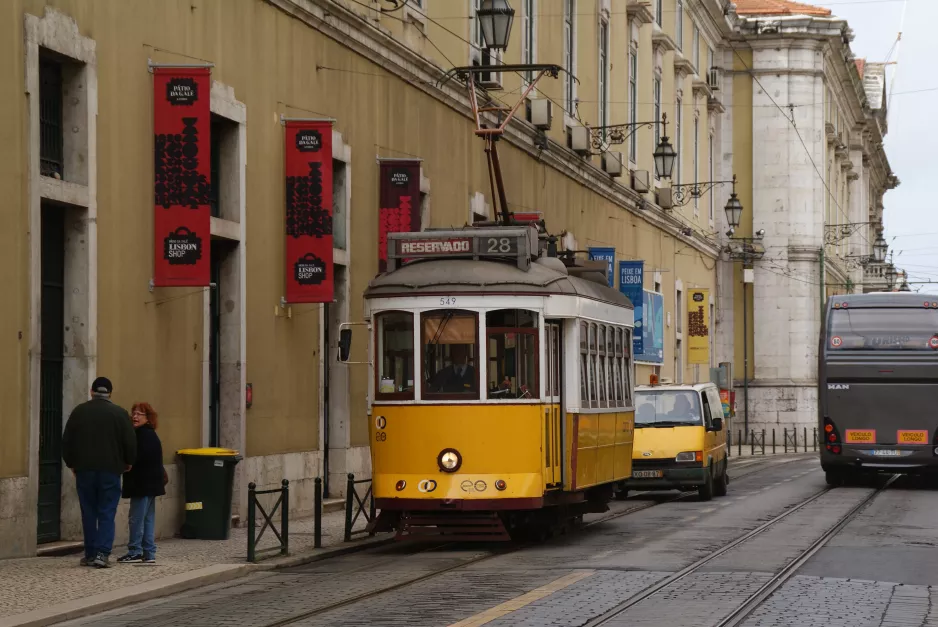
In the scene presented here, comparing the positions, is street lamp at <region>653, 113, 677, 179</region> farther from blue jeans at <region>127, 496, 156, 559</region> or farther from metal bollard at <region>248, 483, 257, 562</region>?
blue jeans at <region>127, 496, 156, 559</region>

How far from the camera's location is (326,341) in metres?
25.1

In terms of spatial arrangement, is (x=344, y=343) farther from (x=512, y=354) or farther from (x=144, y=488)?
(x=144, y=488)

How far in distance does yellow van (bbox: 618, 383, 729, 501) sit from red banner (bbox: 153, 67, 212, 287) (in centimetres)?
1032

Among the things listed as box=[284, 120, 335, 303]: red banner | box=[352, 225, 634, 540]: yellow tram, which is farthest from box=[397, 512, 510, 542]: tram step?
box=[284, 120, 335, 303]: red banner

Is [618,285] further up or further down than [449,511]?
further up

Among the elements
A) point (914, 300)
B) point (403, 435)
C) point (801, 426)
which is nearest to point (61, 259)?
point (403, 435)

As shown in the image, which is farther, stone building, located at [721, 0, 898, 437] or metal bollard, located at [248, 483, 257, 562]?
stone building, located at [721, 0, 898, 437]

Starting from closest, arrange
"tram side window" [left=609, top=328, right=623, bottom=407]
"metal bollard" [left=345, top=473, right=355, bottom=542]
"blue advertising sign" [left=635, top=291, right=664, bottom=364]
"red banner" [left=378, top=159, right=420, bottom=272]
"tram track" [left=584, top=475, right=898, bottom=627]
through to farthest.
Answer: "tram track" [left=584, top=475, right=898, bottom=627], "metal bollard" [left=345, top=473, right=355, bottom=542], "tram side window" [left=609, top=328, right=623, bottom=407], "red banner" [left=378, top=159, right=420, bottom=272], "blue advertising sign" [left=635, top=291, right=664, bottom=364]

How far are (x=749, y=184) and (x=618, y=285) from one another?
2640 cm

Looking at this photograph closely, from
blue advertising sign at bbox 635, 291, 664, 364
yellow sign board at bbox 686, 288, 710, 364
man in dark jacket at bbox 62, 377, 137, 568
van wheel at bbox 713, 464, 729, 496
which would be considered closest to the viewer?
man in dark jacket at bbox 62, 377, 137, 568

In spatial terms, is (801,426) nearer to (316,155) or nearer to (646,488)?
(646,488)

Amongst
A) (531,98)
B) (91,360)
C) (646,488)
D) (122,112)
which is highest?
(531,98)

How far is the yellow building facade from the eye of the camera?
16.4 metres

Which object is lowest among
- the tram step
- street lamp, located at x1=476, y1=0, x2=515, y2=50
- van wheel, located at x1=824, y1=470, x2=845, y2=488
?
van wheel, located at x1=824, y1=470, x2=845, y2=488
